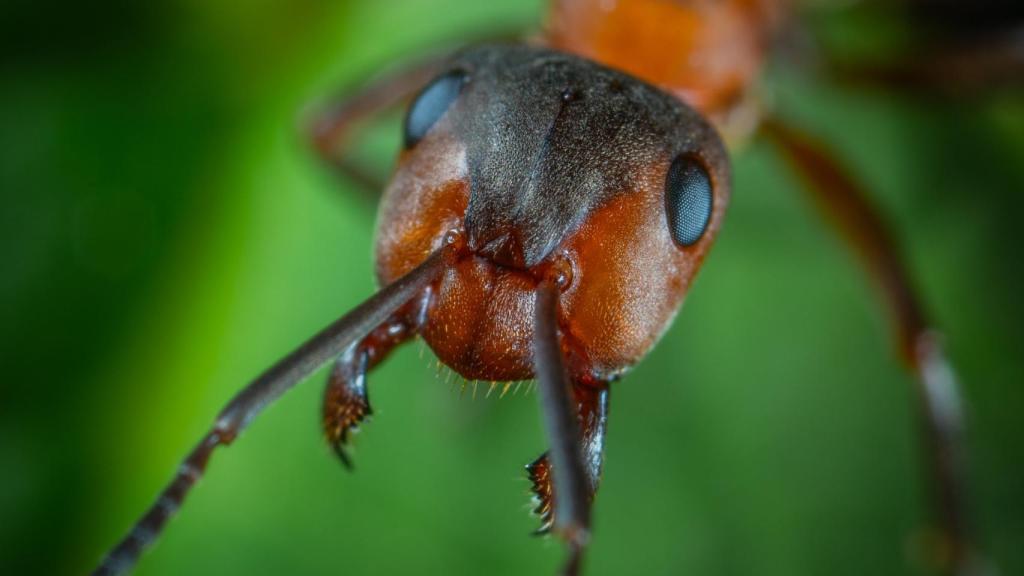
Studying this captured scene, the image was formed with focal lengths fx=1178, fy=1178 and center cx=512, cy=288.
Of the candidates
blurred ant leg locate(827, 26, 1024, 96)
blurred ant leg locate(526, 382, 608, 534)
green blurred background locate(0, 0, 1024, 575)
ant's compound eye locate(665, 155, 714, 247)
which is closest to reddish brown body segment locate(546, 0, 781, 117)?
green blurred background locate(0, 0, 1024, 575)

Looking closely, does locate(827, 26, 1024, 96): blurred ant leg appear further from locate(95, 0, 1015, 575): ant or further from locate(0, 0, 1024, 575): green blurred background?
locate(95, 0, 1015, 575): ant

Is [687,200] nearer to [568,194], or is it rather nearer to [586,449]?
[568,194]

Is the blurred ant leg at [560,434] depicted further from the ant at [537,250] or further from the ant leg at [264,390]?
the ant leg at [264,390]

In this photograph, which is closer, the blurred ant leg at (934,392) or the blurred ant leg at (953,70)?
the blurred ant leg at (934,392)

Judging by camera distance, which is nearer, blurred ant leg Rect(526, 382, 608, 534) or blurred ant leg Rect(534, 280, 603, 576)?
blurred ant leg Rect(534, 280, 603, 576)

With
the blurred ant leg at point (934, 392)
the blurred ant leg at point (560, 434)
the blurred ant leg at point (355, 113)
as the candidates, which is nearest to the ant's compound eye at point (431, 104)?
the blurred ant leg at point (560, 434)

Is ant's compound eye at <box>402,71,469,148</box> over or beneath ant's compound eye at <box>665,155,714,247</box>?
over

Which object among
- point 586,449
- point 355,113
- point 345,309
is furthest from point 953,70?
point 586,449
